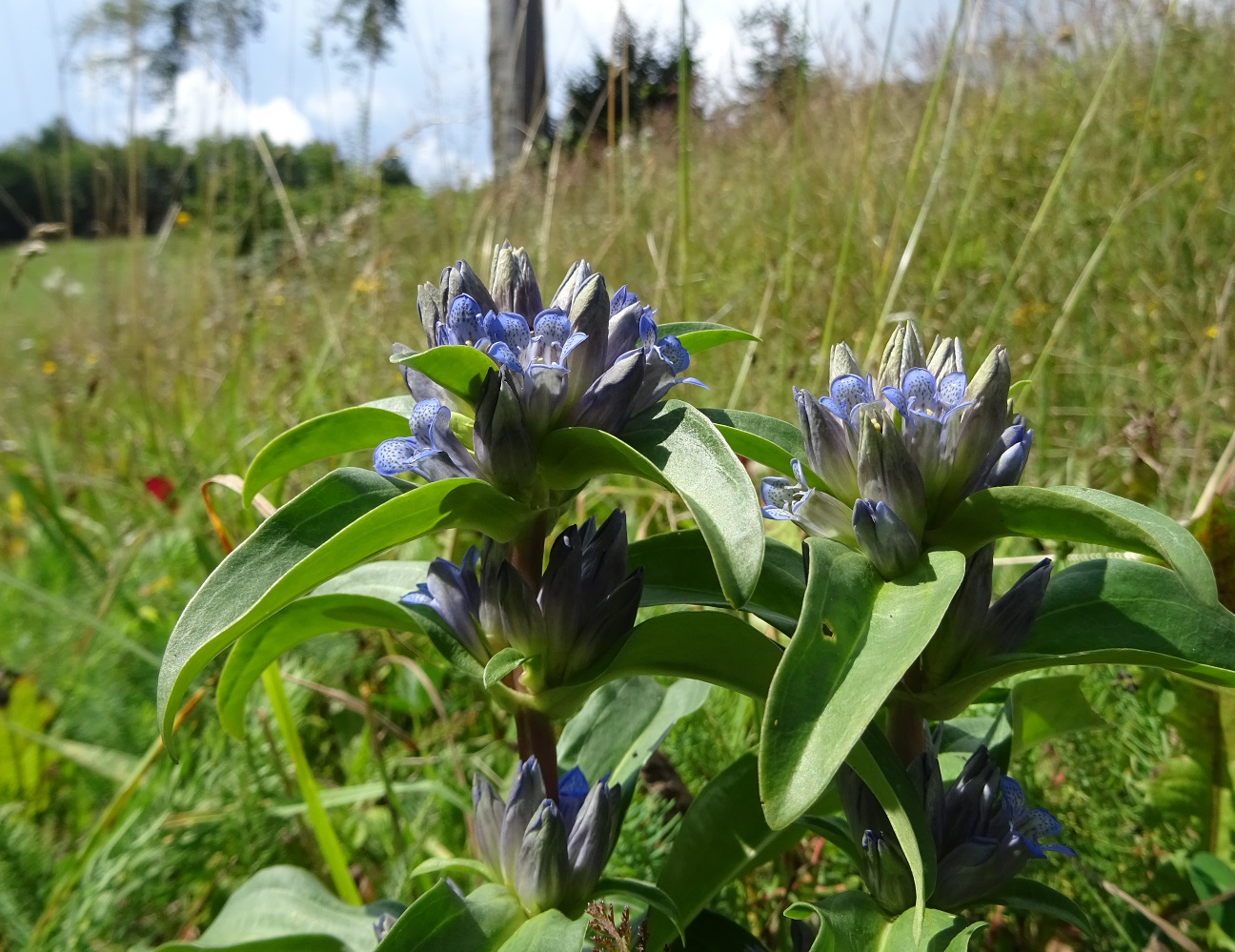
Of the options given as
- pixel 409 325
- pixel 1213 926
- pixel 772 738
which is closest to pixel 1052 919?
pixel 1213 926

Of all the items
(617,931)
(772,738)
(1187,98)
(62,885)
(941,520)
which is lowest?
(62,885)

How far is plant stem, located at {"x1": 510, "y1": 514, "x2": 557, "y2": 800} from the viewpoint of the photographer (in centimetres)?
98

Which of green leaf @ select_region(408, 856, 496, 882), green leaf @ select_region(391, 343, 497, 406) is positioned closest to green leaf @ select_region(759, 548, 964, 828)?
green leaf @ select_region(391, 343, 497, 406)

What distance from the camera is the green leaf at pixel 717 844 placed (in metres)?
0.96

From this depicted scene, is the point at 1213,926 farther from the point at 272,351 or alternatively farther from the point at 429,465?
the point at 272,351

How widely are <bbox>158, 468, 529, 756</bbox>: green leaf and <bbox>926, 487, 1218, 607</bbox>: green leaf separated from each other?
0.41 meters

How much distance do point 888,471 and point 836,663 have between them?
0.59 feet

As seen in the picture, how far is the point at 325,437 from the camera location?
0.91 m

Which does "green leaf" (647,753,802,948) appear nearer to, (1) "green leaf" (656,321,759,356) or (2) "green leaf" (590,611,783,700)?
(2) "green leaf" (590,611,783,700)

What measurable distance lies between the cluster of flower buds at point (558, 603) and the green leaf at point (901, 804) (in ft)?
0.79

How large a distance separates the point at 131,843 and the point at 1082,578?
4.80 ft

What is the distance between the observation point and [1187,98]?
4.16m

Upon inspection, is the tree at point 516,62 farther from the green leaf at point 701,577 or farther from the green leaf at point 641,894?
the green leaf at point 641,894

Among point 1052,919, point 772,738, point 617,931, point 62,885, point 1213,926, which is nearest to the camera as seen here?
point 772,738
